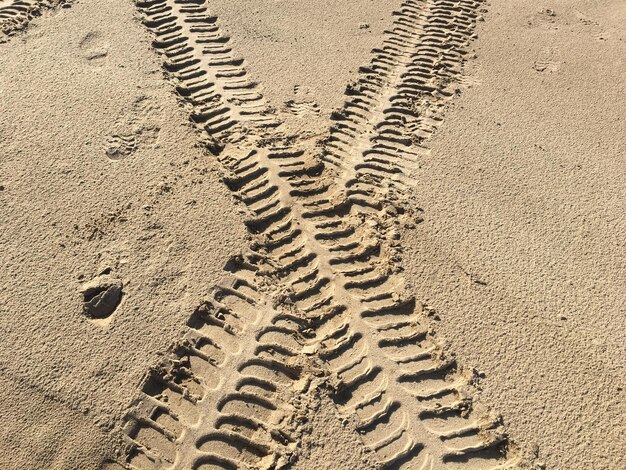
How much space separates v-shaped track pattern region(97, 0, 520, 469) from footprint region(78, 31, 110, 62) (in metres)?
0.59

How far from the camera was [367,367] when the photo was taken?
2736 mm

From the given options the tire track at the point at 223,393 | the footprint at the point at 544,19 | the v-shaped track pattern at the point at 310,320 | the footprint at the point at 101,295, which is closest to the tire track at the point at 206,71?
the v-shaped track pattern at the point at 310,320

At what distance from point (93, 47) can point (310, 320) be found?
10.3 ft

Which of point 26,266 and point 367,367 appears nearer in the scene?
point 367,367

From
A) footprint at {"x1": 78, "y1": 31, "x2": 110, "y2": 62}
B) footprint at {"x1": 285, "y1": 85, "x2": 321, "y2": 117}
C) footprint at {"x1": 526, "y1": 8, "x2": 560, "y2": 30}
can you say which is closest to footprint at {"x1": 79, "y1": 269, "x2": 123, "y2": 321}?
footprint at {"x1": 285, "y1": 85, "x2": 321, "y2": 117}

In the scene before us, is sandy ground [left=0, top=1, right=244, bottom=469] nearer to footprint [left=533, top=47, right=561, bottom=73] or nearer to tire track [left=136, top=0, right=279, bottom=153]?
tire track [left=136, top=0, right=279, bottom=153]

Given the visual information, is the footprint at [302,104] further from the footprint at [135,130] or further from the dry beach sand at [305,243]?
the footprint at [135,130]

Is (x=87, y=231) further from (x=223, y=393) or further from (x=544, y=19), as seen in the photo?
(x=544, y=19)

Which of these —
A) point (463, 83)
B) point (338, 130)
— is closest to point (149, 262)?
point (338, 130)

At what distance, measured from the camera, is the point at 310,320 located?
289 cm

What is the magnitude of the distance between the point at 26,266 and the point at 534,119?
370 cm

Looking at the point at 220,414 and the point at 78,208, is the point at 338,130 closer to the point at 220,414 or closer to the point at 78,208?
the point at 78,208

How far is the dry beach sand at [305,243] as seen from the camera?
8.37 feet

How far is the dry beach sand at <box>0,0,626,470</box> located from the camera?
2.55m
